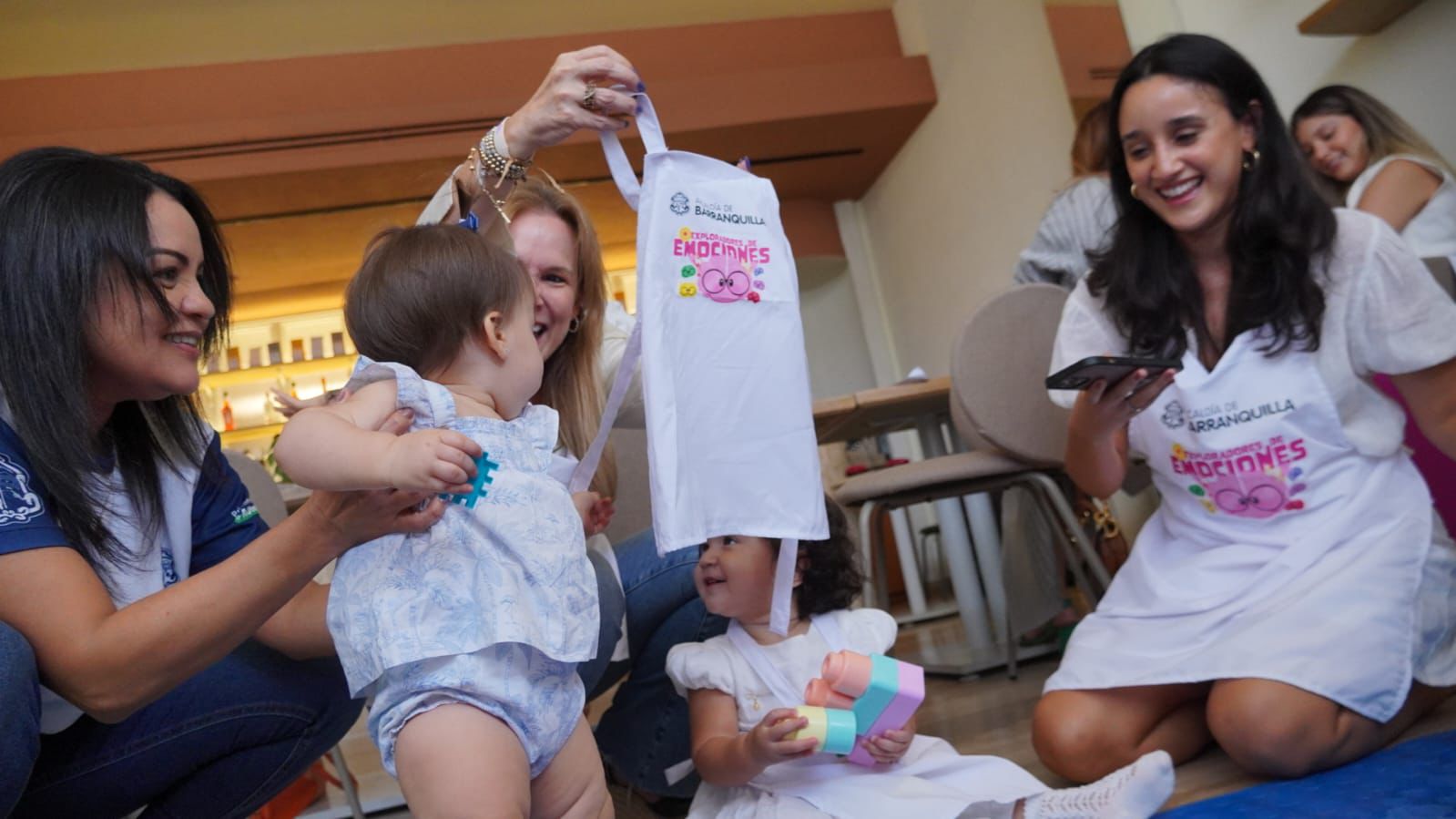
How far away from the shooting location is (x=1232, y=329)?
169 centimetres

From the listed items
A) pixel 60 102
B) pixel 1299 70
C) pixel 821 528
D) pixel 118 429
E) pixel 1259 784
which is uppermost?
pixel 60 102

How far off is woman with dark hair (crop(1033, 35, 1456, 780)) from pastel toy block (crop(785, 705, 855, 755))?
0.50 m

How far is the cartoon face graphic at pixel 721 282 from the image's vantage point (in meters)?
1.40

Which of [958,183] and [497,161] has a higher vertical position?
[958,183]

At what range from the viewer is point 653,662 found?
180cm

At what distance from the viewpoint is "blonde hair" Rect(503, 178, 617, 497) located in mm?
1617

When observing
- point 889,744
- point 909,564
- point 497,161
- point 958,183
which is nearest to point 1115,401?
point 889,744

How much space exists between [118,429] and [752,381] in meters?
0.75

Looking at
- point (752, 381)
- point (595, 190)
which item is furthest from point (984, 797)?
point (595, 190)

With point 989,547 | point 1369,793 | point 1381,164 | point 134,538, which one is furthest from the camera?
point 989,547

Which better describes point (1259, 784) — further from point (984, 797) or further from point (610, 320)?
point (610, 320)

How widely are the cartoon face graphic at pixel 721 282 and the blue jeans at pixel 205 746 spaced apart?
67 cm

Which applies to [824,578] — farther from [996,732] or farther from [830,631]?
[996,732]

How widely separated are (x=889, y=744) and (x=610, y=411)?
1.82ft
